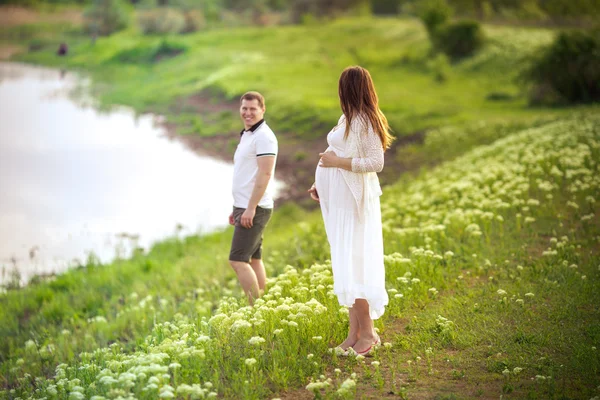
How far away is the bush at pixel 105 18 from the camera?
44031mm

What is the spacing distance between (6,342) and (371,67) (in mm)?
31689

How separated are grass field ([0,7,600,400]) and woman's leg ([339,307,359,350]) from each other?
6.5 inches

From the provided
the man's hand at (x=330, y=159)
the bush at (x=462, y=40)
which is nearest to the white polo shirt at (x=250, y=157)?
the man's hand at (x=330, y=159)

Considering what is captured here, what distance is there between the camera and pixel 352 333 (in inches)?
236

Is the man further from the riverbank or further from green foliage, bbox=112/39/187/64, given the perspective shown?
green foliage, bbox=112/39/187/64

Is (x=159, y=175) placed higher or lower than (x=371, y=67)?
lower

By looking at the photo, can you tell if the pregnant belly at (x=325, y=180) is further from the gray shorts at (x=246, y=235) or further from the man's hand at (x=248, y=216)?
the gray shorts at (x=246, y=235)

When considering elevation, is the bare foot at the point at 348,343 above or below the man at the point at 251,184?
below

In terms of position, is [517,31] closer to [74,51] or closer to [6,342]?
[74,51]

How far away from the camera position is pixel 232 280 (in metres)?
10.7

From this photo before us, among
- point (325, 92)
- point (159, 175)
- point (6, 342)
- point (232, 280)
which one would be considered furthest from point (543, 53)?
point (6, 342)

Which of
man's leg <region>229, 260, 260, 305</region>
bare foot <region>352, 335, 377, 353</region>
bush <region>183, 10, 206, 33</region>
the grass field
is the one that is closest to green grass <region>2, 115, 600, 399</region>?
the grass field

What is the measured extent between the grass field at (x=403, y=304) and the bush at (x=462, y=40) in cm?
1575

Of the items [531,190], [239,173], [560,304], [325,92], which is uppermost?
[325,92]
